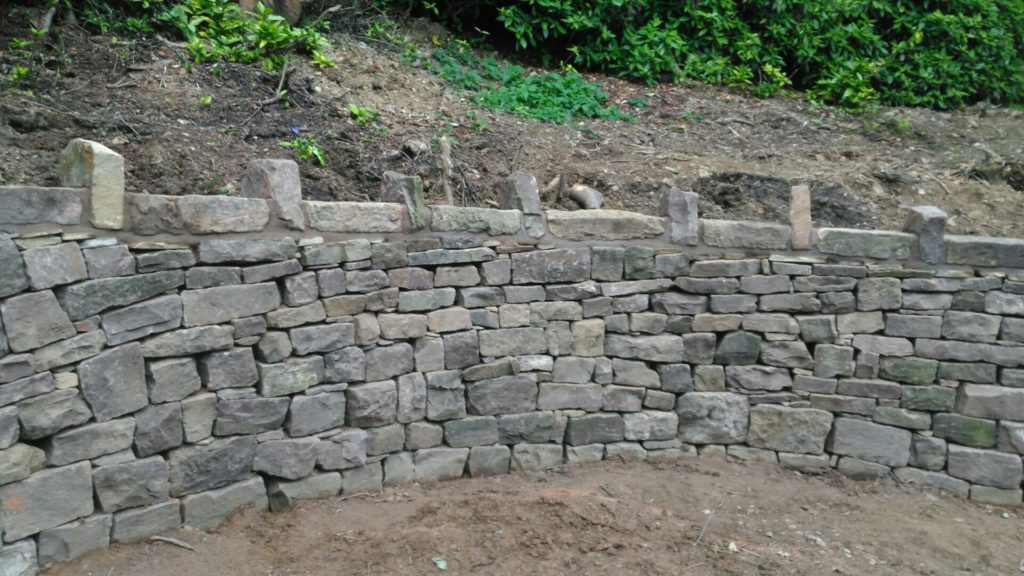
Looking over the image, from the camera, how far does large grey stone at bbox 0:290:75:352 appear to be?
317 centimetres

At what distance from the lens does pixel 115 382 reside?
3.50 meters

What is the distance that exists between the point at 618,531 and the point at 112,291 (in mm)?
2565

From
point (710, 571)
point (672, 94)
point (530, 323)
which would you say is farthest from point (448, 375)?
point (672, 94)

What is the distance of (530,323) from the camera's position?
4695 millimetres

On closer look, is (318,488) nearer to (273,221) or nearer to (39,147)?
(273,221)

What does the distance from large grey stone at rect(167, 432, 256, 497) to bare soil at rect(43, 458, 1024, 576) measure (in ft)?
0.65

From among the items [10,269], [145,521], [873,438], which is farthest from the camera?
[873,438]

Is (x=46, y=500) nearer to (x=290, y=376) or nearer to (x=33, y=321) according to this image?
(x=33, y=321)

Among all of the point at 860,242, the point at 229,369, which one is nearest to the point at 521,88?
the point at 860,242

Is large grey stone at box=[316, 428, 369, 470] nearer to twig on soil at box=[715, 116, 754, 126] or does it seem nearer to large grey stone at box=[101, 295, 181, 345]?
large grey stone at box=[101, 295, 181, 345]

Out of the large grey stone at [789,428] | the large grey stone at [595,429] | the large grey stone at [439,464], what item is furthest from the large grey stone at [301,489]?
the large grey stone at [789,428]

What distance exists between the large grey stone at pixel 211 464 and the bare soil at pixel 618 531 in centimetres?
20

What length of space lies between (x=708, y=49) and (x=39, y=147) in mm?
5605

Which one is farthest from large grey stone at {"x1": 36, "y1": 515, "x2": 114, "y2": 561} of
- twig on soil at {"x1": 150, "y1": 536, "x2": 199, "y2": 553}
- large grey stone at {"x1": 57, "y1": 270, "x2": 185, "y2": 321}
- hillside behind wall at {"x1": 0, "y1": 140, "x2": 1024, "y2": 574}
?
A: large grey stone at {"x1": 57, "y1": 270, "x2": 185, "y2": 321}
